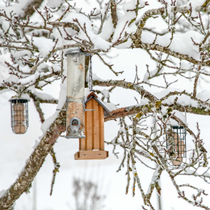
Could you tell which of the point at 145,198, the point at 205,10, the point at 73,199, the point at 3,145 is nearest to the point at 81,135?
the point at 145,198

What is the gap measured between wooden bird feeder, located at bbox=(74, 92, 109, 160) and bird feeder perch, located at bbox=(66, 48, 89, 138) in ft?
0.36

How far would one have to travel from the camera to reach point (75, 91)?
2590 millimetres

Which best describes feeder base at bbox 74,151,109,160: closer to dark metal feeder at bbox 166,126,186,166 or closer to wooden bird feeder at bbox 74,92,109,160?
wooden bird feeder at bbox 74,92,109,160

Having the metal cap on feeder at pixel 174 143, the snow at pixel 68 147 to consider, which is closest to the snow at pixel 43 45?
the snow at pixel 68 147

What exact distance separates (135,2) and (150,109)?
0.90 metres

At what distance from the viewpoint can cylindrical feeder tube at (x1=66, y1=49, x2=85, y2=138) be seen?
2.56 m

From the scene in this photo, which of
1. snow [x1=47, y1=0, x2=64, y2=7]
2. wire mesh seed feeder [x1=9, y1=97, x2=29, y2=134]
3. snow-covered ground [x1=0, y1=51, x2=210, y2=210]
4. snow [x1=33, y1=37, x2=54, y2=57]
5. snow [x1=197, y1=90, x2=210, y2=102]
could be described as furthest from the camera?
snow-covered ground [x1=0, y1=51, x2=210, y2=210]

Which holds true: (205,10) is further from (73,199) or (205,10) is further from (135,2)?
(73,199)

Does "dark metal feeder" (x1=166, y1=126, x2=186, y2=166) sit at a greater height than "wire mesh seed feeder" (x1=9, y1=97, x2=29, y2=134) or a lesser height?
lesser

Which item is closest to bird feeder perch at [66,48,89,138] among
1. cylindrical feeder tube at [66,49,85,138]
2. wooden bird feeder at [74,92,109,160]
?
cylindrical feeder tube at [66,49,85,138]

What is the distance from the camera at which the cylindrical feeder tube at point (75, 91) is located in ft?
8.39

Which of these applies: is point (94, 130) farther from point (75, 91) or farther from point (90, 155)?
point (75, 91)

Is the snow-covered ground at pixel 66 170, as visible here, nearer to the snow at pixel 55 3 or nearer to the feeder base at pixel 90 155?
the snow at pixel 55 3

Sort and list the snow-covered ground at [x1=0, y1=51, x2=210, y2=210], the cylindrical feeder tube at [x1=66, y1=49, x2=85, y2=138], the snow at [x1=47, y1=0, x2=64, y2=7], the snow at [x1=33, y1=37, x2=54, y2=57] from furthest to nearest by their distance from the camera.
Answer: the snow-covered ground at [x1=0, y1=51, x2=210, y2=210], the snow at [x1=47, y1=0, x2=64, y2=7], the snow at [x1=33, y1=37, x2=54, y2=57], the cylindrical feeder tube at [x1=66, y1=49, x2=85, y2=138]
